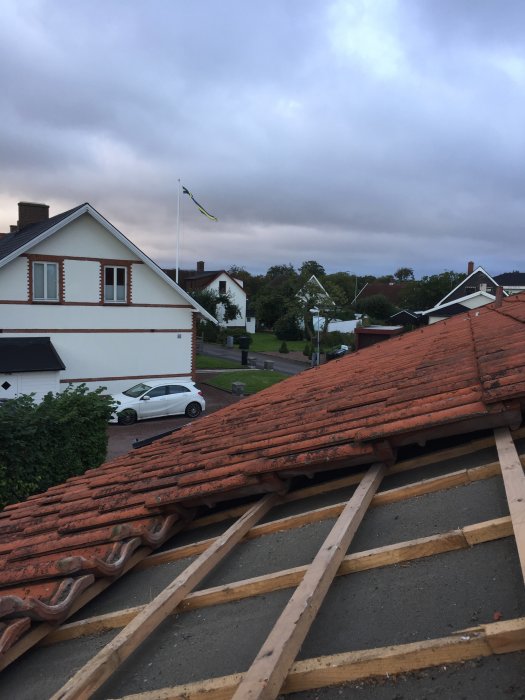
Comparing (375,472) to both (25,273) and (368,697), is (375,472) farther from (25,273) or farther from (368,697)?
(25,273)

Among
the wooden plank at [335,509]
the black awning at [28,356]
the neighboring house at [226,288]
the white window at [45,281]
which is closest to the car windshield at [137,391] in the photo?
the black awning at [28,356]

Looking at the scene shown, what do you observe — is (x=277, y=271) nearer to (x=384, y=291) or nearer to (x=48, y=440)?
(x=384, y=291)

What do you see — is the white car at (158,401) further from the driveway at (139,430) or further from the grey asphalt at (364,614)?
the grey asphalt at (364,614)

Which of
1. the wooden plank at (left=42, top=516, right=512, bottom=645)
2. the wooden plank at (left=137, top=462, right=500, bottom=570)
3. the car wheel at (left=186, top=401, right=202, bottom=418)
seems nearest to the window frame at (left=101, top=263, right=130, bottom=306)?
the car wheel at (left=186, top=401, right=202, bottom=418)

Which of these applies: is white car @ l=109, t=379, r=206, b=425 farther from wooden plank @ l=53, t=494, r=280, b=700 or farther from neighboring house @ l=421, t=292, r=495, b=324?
neighboring house @ l=421, t=292, r=495, b=324

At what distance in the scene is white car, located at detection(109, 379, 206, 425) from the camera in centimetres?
2173

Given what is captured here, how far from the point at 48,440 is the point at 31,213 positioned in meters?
21.7

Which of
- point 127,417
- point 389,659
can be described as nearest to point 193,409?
point 127,417

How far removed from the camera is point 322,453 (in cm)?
300

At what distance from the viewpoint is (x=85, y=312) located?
24.1 meters

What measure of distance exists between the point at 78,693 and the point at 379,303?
75.3 m

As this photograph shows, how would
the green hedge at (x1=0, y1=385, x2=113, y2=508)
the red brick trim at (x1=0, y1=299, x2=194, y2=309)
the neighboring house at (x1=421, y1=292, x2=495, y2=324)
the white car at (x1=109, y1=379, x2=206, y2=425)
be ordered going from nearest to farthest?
the green hedge at (x1=0, y1=385, x2=113, y2=508)
the white car at (x1=109, y1=379, x2=206, y2=425)
the red brick trim at (x1=0, y1=299, x2=194, y2=309)
the neighboring house at (x1=421, y1=292, x2=495, y2=324)

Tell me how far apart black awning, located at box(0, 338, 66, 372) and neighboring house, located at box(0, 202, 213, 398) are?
4cm

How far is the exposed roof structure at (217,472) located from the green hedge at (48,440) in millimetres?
5922
